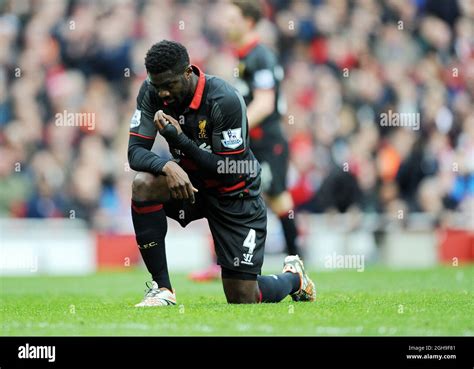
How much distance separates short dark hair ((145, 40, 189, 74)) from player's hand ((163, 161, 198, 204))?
26.0 inches

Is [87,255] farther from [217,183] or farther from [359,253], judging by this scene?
[217,183]

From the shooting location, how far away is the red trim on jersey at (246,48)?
11.0 m

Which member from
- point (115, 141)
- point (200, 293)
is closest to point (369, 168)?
point (115, 141)

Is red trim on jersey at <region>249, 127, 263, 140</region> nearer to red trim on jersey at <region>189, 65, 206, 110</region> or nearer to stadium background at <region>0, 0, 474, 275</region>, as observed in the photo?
red trim on jersey at <region>189, 65, 206, 110</region>

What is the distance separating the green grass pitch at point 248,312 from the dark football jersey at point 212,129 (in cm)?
91

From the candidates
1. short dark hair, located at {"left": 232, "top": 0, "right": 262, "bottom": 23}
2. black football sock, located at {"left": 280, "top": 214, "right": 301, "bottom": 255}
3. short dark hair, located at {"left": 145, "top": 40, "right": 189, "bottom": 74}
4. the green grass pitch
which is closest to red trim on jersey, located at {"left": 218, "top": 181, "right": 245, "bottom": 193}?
the green grass pitch

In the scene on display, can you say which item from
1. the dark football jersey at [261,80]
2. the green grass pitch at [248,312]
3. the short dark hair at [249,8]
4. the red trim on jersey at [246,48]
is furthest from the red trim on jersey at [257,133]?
the green grass pitch at [248,312]

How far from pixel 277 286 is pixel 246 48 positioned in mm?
3657

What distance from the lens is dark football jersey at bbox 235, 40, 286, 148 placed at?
35.7ft

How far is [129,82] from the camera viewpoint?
18.0 metres

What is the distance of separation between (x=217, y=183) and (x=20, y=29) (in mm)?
11209

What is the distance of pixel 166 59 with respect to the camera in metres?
7.15

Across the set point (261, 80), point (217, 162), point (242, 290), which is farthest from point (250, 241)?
point (261, 80)
